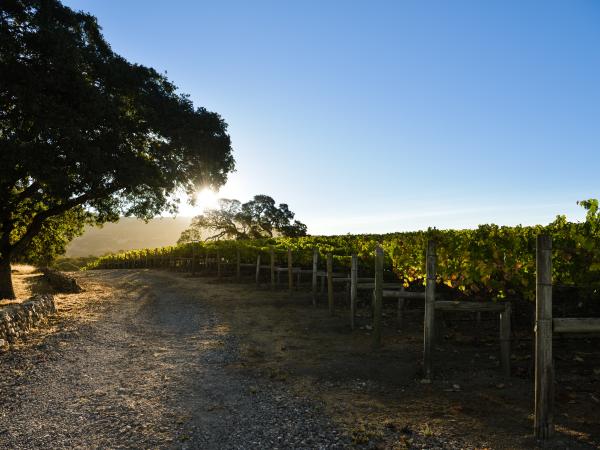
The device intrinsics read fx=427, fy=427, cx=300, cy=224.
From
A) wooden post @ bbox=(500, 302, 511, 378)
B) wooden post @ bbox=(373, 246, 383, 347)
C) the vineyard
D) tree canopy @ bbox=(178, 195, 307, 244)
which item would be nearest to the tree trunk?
the vineyard

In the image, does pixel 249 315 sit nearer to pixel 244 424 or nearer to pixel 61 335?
pixel 61 335

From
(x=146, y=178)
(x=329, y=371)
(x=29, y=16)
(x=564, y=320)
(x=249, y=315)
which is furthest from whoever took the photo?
(x=146, y=178)

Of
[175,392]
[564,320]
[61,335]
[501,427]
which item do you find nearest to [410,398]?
[501,427]

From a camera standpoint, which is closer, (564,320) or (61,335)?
(564,320)

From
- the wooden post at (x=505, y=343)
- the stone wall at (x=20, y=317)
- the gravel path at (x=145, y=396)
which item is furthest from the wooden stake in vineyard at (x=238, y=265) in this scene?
the wooden post at (x=505, y=343)

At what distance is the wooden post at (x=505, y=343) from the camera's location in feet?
25.8

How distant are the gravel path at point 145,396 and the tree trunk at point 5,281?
7929 millimetres

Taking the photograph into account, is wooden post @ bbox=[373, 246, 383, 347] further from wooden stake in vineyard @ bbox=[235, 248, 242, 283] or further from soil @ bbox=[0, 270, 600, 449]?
wooden stake in vineyard @ bbox=[235, 248, 242, 283]

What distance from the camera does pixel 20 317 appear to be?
12.0m

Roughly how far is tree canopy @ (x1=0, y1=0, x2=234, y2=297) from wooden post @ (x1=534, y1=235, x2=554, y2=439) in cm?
1554

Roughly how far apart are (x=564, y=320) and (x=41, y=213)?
2130cm

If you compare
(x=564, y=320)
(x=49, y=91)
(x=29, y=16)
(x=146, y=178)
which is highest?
(x=29, y=16)

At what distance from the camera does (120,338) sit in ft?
38.8

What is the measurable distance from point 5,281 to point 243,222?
111 feet
